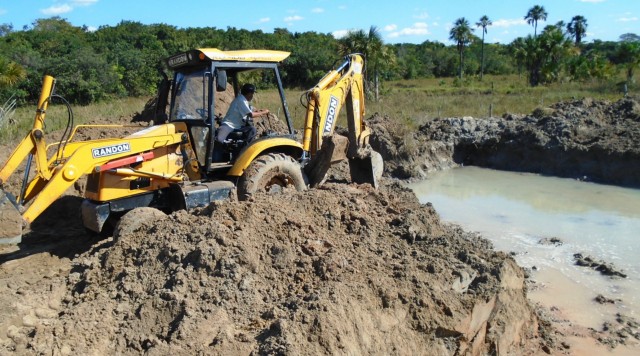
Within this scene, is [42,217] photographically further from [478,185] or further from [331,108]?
[478,185]

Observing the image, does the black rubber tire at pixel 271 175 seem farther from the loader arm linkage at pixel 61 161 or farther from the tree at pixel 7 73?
the tree at pixel 7 73

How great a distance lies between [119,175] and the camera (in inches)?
252

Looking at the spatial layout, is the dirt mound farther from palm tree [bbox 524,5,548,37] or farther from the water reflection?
palm tree [bbox 524,5,548,37]

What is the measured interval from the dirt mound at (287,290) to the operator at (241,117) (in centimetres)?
170

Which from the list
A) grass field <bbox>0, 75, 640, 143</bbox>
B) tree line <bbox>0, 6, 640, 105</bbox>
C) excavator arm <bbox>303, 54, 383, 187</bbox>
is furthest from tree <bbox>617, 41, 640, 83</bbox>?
excavator arm <bbox>303, 54, 383, 187</bbox>

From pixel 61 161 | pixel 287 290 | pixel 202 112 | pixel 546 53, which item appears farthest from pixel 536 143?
pixel 546 53

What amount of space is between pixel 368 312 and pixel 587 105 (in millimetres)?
16006

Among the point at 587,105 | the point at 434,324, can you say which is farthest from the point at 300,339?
the point at 587,105

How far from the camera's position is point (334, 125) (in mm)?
8531

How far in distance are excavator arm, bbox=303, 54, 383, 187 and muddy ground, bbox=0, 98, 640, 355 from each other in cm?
92

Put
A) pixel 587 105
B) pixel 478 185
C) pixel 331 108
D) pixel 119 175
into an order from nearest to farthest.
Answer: pixel 119 175, pixel 331 108, pixel 478 185, pixel 587 105

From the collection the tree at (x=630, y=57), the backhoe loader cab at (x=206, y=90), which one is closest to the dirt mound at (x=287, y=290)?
the backhoe loader cab at (x=206, y=90)

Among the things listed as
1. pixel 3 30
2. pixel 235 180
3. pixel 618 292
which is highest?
pixel 3 30

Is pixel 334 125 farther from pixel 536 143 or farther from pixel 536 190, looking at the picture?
pixel 536 143
